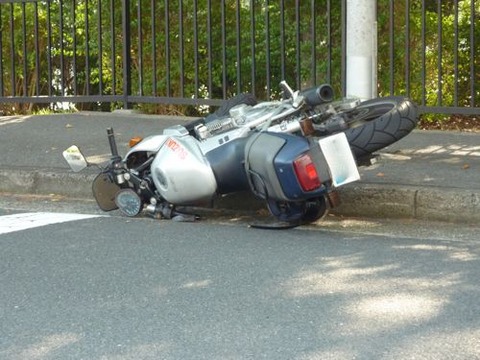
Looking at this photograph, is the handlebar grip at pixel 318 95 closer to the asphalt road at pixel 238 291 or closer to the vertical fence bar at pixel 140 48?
the asphalt road at pixel 238 291

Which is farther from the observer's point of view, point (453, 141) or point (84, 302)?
point (453, 141)

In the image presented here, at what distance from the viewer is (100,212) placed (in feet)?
26.0

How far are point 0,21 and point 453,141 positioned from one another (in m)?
6.45

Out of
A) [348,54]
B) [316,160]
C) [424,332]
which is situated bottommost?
[424,332]

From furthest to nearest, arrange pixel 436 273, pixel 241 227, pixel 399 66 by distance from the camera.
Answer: pixel 399 66 < pixel 241 227 < pixel 436 273

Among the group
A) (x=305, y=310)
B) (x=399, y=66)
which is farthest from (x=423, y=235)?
(x=399, y=66)

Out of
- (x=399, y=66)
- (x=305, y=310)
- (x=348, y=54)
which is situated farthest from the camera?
(x=399, y=66)

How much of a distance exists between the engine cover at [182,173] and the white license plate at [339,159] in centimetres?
86

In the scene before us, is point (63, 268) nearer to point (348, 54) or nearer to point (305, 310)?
point (305, 310)

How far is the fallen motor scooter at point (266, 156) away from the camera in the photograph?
6754 millimetres

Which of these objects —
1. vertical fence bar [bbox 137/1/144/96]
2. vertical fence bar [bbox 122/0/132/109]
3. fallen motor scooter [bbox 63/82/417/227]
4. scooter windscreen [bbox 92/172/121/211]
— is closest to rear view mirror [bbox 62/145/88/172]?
fallen motor scooter [bbox 63/82/417/227]

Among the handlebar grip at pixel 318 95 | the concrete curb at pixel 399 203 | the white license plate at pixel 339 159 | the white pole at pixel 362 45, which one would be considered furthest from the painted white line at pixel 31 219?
the white pole at pixel 362 45

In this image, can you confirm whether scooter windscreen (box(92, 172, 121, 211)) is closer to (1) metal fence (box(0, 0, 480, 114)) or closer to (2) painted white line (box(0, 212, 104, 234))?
(2) painted white line (box(0, 212, 104, 234))

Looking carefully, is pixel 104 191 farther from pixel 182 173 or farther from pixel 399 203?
pixel 399 203
